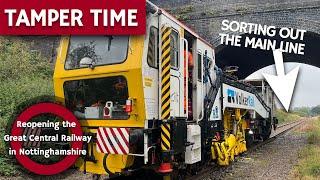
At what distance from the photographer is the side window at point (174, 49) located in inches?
289

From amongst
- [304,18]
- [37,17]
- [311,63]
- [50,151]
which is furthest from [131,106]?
[311,63]

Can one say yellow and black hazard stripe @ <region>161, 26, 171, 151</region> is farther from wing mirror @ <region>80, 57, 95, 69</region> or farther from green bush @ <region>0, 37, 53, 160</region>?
green bush @ <region>0, 37, 53, 160</region>

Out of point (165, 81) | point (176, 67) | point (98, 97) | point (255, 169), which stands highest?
point (176, 67)

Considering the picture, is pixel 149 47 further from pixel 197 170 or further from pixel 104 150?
pixel 197 170

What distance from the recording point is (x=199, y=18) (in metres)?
20.6

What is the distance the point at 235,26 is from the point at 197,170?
1192 cm

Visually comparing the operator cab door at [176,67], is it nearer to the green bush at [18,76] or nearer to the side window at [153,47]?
the side window at [153,47]

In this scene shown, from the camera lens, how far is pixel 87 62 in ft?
23.1

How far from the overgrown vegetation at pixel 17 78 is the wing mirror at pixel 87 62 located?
335 centimetres

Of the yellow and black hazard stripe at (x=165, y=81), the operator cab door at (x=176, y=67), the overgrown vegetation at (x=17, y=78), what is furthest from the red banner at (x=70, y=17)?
the overgrown vegetation at (x=17, y=78)

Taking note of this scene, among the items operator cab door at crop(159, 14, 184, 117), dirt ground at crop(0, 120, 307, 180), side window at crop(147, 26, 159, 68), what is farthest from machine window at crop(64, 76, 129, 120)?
dirt ground at crop(0, 120, 307, 180)

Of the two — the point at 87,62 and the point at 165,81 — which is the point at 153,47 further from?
the point at 87,62

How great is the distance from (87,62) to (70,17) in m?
1.49

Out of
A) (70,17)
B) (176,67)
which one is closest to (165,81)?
(176,67)
